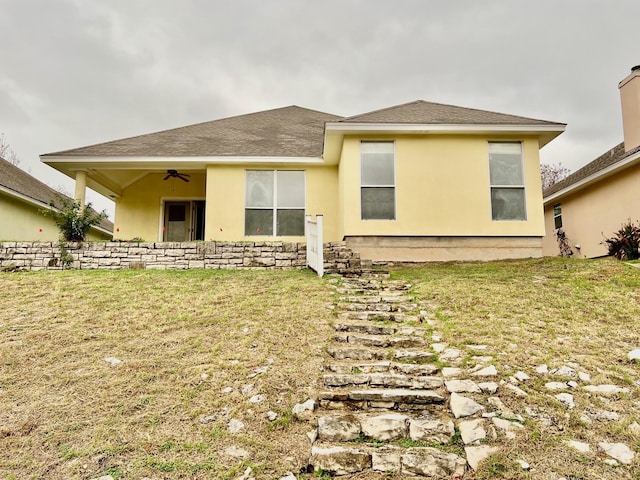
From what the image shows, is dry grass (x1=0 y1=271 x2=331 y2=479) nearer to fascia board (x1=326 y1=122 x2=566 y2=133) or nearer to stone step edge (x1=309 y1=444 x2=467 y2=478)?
stone step edge (x1=309 y1=444 x2=467 y2=478)

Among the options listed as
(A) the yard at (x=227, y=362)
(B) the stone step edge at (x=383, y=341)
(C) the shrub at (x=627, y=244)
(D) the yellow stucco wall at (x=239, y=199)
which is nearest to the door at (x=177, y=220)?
(D) the yellow stucco wall at (x=239, y=199)

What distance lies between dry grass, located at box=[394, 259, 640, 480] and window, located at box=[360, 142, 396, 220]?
1551 mm

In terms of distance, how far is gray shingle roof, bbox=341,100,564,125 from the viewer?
9344 mm

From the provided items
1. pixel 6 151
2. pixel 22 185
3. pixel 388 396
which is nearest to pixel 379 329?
pixel 388 396

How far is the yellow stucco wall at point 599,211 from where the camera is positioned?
10.4m

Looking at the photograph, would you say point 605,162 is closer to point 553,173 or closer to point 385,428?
point 385,428

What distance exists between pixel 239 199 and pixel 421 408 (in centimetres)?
811

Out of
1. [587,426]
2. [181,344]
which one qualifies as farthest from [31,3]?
[587,426]

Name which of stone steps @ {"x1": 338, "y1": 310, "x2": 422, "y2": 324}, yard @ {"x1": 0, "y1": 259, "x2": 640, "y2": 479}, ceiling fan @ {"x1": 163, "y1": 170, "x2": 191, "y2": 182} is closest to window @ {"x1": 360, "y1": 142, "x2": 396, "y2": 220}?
yard @ {"x1": 0, "y1": 259, "x2": 640, "y2": 479}

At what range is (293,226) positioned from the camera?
1059 centimetres

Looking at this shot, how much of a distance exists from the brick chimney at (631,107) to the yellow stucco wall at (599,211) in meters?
0.85

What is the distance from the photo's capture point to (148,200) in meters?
12.5

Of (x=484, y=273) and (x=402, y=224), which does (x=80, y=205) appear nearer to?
(x=402, y=224)

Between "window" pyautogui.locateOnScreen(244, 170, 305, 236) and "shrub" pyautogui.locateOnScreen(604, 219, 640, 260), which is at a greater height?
"window" pyautogui.locateOnScreen(244, 170, 305, 236)
